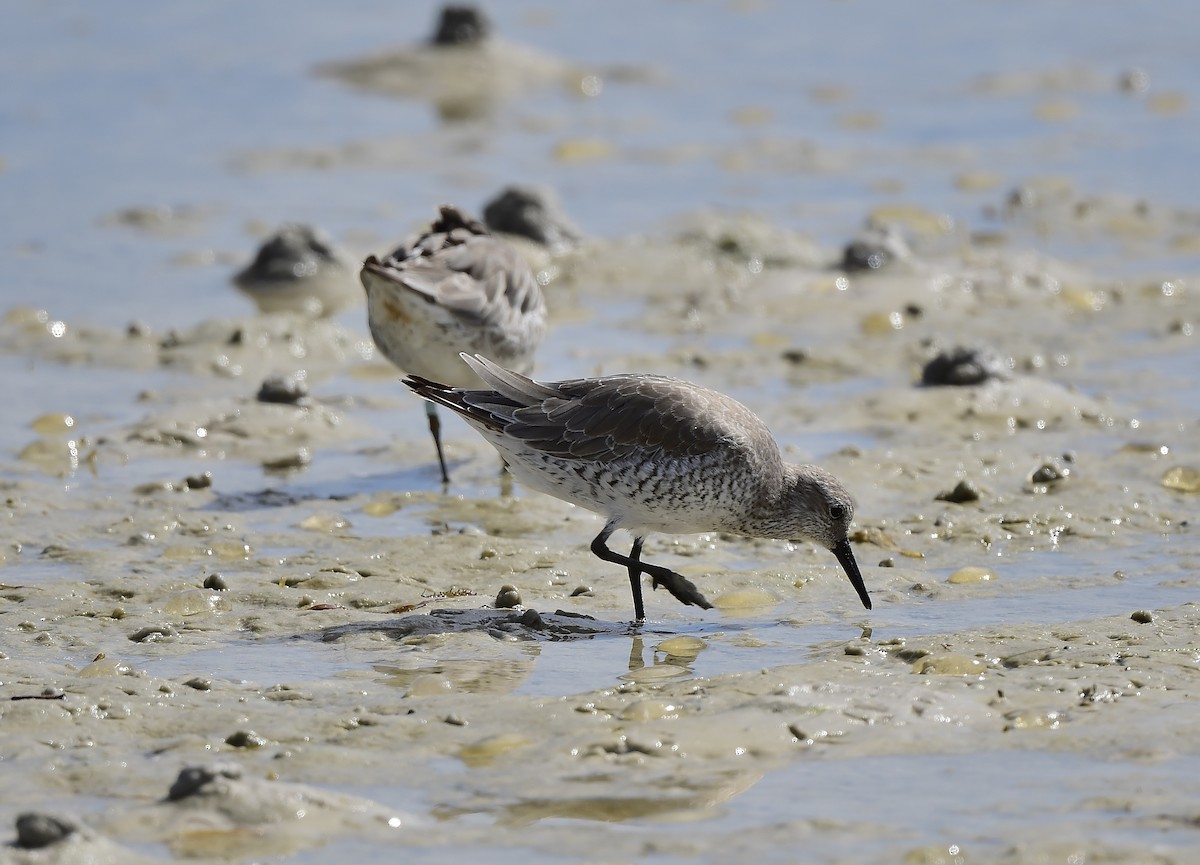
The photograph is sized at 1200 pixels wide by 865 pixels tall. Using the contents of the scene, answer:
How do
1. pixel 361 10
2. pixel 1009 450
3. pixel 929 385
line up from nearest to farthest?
pixel 1009 450 → pixel 929 385 → pixel 361 10

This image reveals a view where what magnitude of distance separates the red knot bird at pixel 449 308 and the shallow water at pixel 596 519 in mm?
599

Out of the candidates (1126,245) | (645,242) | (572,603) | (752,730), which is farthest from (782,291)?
(752,730)

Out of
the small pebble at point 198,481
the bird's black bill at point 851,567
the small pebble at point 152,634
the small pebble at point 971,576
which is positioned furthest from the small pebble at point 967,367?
the small pebble at point 152,634

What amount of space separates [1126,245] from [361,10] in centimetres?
1231

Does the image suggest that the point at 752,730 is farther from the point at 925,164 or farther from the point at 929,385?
the point at 925,164

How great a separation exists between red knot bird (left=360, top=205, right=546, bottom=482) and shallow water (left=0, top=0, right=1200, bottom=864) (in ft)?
1.96

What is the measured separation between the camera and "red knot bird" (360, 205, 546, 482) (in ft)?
30.9

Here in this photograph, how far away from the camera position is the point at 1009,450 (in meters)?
9.59

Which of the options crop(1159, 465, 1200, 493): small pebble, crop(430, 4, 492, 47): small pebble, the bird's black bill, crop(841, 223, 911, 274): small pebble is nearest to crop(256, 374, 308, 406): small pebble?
the bird's black bill

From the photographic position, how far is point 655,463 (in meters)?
7.50

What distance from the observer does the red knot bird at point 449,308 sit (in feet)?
30.9

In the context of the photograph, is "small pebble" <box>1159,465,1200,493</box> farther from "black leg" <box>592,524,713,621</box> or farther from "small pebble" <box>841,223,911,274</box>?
"small pebble" <box>841,223,911,274</box>

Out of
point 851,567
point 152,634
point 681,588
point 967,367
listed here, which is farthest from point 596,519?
point 967,367

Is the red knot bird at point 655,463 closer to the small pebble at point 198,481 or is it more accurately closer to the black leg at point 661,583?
the black leg at point 661,583
